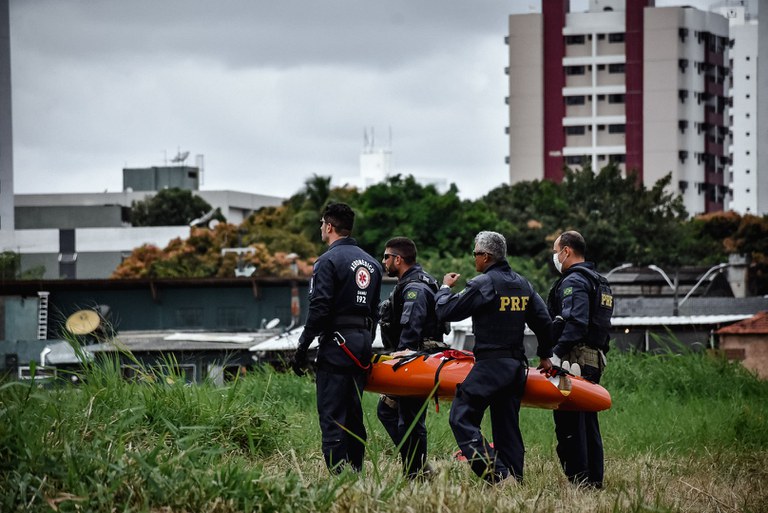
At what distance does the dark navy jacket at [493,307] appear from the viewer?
8.73 meters

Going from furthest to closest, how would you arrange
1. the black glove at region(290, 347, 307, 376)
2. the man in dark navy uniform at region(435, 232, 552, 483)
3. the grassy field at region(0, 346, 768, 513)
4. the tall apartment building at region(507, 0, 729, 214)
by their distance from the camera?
the tall apartment building at region(507, 0, 729, 214) < the man in dark navy uniform at region(435, 232, 552, 483) < the black glove at region(290, 347, 307, 376) < the grassy field at region(0, 346, 768, 513)

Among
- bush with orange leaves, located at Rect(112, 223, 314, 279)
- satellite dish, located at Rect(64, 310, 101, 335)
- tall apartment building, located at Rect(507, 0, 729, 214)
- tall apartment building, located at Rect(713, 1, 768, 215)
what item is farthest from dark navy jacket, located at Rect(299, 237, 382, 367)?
tall apartment building, located at Rect(713, 1, 768, 215)

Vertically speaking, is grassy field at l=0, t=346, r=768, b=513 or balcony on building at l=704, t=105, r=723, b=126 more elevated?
balcony on building at l=704, t=105, r=723, b=126

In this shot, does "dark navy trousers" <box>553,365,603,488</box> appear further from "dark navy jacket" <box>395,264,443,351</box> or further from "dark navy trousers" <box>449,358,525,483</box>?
"dark navy jacket" <box>395,264,443,351</box>

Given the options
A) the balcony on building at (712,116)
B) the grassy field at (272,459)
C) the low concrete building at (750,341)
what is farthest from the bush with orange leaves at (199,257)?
the balcony on building at (712,116)

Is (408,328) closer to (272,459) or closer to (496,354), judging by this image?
(496,354)

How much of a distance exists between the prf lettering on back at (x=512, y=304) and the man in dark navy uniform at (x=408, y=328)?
938 mm

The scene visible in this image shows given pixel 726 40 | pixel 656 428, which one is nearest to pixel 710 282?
pixel 656 428

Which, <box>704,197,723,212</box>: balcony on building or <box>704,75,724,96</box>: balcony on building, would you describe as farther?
<box>704,197,723,212</box>: balcony on building

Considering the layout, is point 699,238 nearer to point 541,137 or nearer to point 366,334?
point 541,137

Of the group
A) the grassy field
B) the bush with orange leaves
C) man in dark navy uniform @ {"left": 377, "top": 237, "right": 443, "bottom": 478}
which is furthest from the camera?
the bush with orange leaves

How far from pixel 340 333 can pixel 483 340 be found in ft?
3.44

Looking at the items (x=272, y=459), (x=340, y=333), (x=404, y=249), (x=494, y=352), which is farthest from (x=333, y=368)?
(x=404, y=249)

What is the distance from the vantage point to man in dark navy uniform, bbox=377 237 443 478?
31.2 ft
